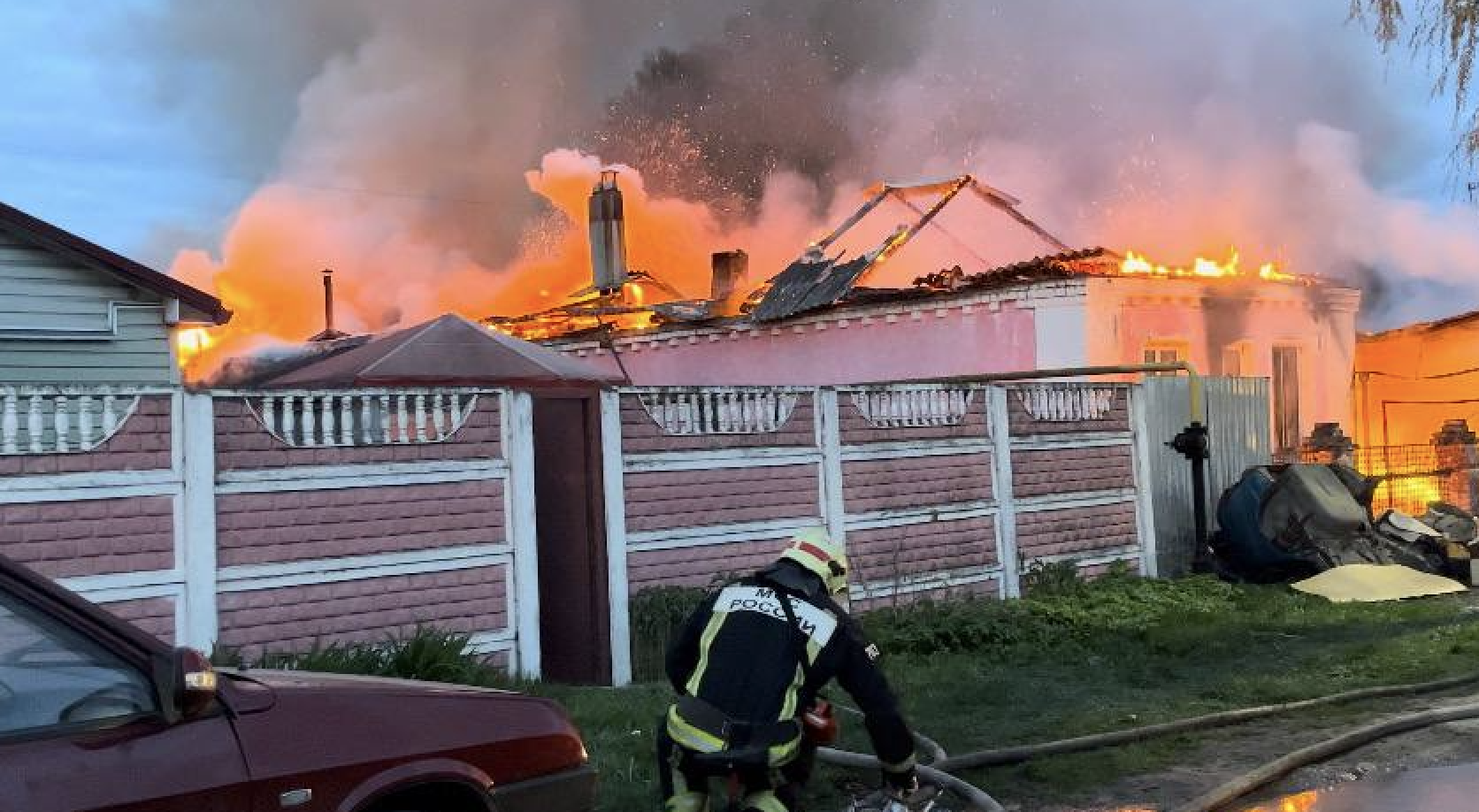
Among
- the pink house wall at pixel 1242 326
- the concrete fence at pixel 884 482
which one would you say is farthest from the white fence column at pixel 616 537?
the pink house wall at pixel 1242 326

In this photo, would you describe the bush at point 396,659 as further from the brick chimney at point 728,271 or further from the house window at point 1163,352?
the brick chimney at point 728,271

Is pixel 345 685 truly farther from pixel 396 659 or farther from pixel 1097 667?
pixel 1097 667

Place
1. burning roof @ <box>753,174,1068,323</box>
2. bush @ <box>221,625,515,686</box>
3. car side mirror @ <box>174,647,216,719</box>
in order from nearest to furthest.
A: car side mirror @ <box>174,647,216,719</box>, bush @ <box>221,625,515,686</box>, burning roof @ <box>753,174,1068,323</box>

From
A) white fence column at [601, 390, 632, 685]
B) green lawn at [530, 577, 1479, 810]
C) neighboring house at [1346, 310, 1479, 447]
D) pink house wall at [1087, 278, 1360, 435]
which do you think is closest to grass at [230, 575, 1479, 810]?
green lawn at [530, 577, 1479, 810]

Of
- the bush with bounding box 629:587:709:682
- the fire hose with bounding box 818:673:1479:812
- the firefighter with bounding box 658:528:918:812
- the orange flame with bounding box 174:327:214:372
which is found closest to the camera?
the firefighter with bounding box 658:528:918:812

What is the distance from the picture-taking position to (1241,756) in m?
7.11

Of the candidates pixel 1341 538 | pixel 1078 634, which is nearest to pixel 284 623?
pixel 1078 634

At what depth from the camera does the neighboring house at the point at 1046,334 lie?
17016 millimetres

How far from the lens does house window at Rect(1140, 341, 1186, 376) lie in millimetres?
17688

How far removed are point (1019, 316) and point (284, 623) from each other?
38.4ft

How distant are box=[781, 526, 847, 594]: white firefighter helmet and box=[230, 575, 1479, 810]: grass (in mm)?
2090

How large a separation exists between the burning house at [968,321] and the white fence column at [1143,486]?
9.40 feet

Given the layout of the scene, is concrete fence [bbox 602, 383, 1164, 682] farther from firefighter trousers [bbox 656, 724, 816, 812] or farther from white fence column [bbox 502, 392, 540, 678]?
firefighter trousers [bbox 656, 724, 816, 812]

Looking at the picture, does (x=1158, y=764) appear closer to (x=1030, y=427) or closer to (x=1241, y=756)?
(x=1241, y=756)
